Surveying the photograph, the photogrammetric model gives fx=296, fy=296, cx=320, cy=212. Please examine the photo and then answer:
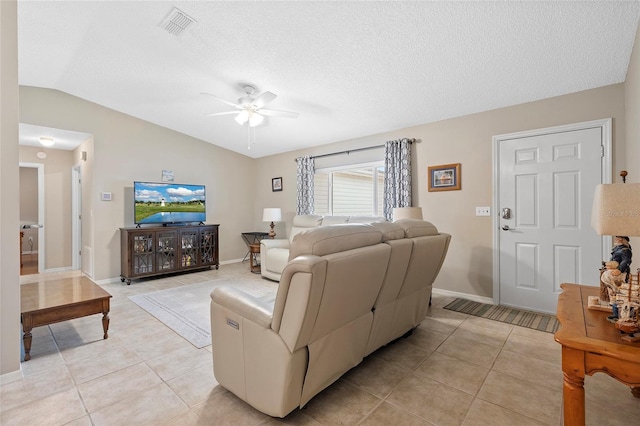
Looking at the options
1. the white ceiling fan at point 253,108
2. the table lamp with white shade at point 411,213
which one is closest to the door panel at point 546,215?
the table lamp with white shade at point 411,213

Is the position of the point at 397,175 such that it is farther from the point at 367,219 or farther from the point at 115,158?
the point at 115,158

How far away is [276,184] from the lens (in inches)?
252

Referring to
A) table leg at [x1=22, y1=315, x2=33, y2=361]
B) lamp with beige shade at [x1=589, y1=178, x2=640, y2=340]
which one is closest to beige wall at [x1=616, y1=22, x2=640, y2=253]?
lamp with beige shade at [x1=589, y1=178, x2=640, y2=340]

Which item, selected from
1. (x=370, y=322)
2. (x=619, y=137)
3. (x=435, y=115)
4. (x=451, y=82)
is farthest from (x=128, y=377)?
(x=619, y=137)

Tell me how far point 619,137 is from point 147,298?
5593 mm

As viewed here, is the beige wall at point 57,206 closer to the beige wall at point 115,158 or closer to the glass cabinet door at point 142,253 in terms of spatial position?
the beige wall at point 115,158

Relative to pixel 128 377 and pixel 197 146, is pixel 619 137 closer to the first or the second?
pixel 128 377

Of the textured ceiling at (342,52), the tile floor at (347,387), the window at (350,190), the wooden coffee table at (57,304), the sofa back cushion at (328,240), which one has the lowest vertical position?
the tile floor at (347,387)

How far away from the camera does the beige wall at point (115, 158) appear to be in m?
4.30

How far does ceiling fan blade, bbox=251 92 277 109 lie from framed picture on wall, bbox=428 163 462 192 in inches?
92.2

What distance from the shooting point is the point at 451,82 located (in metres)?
3.13

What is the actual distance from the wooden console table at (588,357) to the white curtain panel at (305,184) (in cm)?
459

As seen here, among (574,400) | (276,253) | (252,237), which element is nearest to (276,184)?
(252,237)

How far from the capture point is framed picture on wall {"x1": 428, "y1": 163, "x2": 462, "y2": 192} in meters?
3.85
